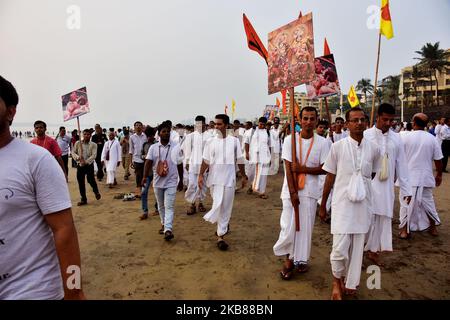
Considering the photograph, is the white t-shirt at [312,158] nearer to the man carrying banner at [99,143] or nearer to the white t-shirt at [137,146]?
the white t-shirt at [137,146]

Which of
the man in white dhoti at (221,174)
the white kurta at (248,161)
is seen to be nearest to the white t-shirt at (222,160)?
the man in white dhoti at (221,174)

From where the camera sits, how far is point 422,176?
5145 mm

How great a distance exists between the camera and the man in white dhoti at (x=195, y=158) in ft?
21.8

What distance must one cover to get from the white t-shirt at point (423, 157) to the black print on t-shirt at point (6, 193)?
18.6 ft

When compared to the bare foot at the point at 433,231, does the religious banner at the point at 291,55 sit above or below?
above

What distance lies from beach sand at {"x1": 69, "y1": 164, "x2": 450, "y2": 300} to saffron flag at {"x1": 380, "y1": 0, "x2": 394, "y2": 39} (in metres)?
3.66

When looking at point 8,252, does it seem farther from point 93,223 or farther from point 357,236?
point 93,223

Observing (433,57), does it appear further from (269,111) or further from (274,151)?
(274,151)

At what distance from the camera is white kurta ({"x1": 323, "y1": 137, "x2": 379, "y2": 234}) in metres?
3.00

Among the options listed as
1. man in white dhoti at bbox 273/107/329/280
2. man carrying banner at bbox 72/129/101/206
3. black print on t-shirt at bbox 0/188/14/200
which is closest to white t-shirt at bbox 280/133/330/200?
man in white dhoti at bbox 273/107/329/280

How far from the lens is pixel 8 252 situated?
1.42m

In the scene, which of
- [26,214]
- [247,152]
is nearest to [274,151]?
[247,152]

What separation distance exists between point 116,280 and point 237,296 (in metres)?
1.51

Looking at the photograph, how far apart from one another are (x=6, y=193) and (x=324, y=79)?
5.52 m
